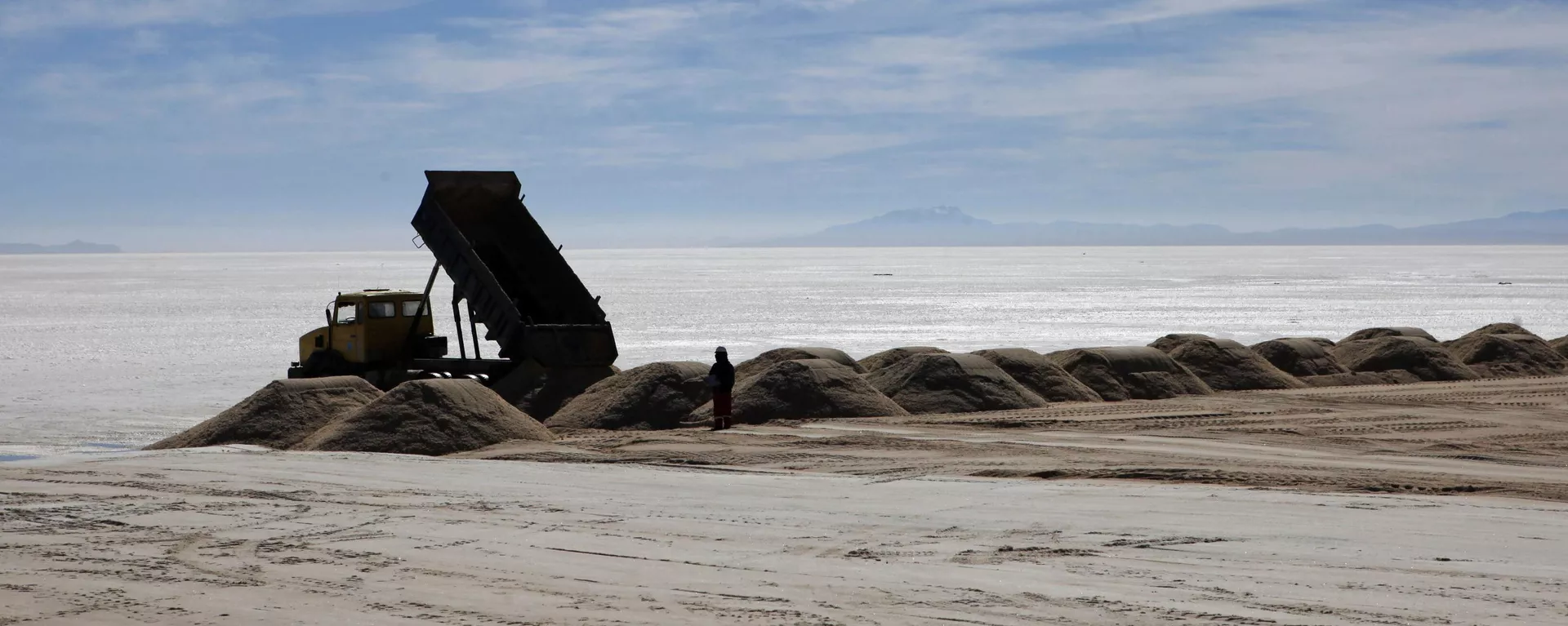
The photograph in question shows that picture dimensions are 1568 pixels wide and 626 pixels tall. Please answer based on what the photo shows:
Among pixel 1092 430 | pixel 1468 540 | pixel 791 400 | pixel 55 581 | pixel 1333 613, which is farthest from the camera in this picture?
pixel 791 400

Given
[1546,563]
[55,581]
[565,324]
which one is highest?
[565,324]

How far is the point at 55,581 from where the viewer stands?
9.03 meters

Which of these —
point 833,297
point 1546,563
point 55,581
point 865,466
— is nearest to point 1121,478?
point 865,466

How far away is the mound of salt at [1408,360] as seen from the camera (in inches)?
1016

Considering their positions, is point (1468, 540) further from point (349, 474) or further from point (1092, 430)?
point (349, 474)

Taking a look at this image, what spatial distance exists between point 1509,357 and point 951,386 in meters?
13.0

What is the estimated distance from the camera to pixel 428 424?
16.8 m

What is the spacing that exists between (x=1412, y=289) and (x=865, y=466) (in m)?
90.4

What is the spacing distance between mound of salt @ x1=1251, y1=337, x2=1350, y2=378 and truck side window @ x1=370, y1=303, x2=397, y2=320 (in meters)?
15.1

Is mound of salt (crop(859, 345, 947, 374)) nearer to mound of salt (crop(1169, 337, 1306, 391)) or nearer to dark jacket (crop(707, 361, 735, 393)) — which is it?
mound of salt (crop(1169, 337, 1306, 391))

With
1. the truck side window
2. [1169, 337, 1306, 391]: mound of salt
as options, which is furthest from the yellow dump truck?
[1169, 337, 1306, 391]: mound of salt

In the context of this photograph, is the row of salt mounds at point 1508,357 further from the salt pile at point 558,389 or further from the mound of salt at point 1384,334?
the salt pile at point 558,389

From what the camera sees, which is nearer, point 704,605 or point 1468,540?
→ point 704,605

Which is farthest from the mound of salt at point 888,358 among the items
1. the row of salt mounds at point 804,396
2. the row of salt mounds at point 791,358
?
the row of salt mounds at point 804,396
